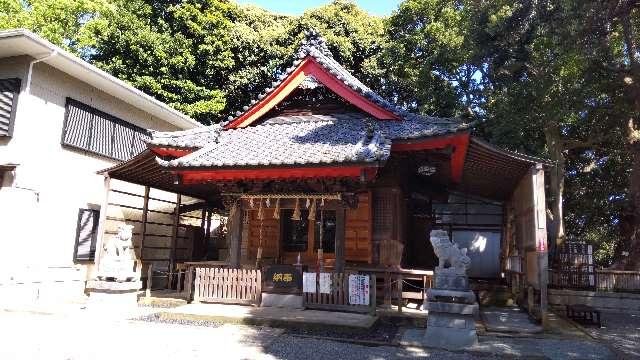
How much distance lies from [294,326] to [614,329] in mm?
7702

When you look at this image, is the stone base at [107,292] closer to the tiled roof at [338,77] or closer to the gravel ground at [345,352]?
the gravel ground at [345,352]

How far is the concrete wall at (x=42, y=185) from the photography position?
38.9ft

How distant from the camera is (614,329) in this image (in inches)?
423

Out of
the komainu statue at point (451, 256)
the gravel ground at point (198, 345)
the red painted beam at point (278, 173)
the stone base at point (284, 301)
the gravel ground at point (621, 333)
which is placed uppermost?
the red painted beam at point (278, 173)

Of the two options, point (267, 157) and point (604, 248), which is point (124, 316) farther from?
point (604, 248)

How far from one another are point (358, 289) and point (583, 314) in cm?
627

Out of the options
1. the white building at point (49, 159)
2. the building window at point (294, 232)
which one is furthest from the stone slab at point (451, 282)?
the white building at point (49, 159)

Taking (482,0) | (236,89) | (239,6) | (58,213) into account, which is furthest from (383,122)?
(239,6)

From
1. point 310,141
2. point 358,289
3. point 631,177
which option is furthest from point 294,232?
point 631,177

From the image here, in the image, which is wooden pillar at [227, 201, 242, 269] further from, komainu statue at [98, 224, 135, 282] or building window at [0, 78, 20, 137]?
building window at [0, 78, 20, 137]

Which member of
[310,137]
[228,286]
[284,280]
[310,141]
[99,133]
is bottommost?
[228,286]

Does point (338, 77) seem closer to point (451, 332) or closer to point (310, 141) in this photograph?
point (310, 141)

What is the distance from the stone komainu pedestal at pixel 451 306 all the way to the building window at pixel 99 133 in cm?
904

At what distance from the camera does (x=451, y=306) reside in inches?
308
